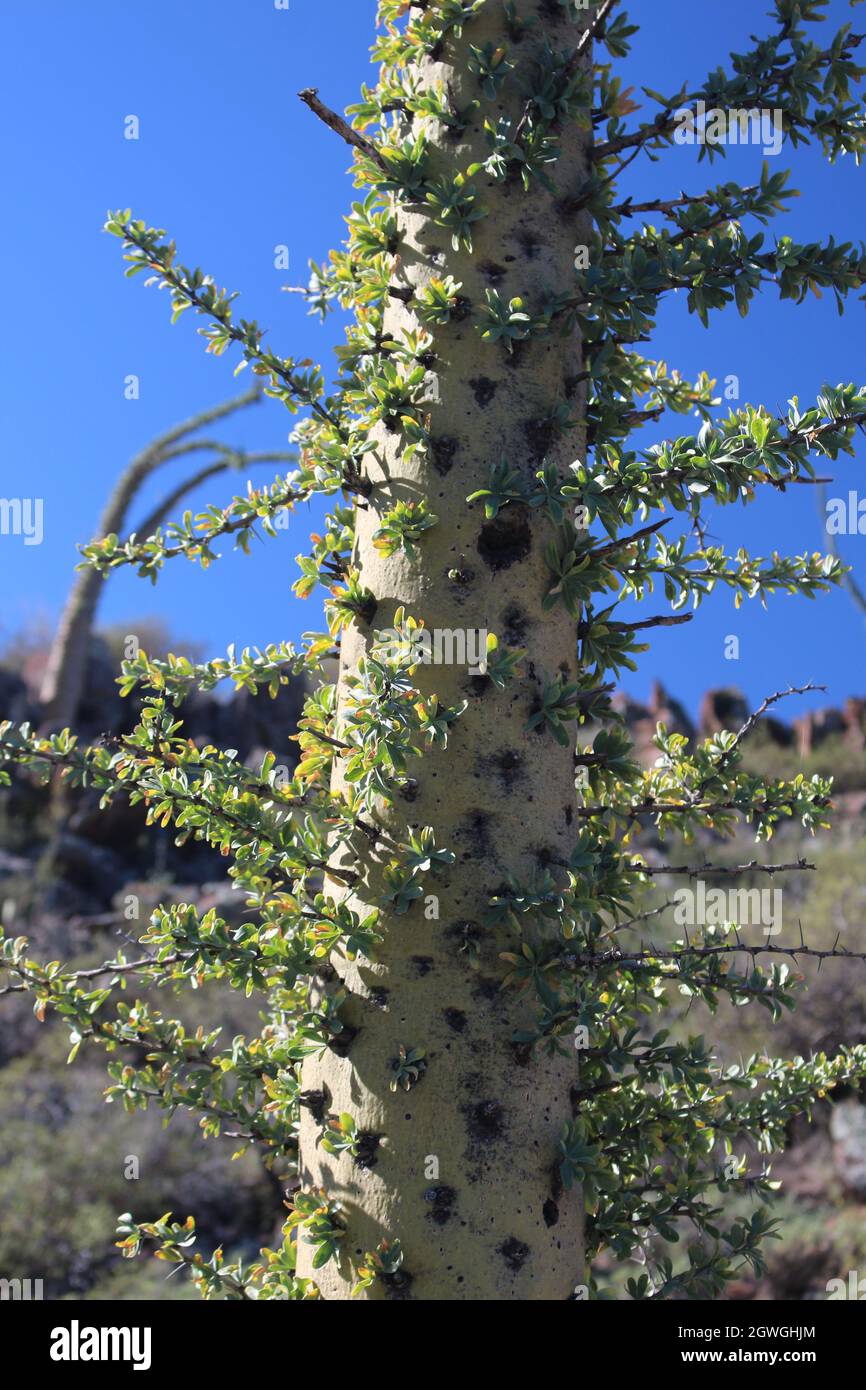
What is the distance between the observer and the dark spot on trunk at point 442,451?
273cm

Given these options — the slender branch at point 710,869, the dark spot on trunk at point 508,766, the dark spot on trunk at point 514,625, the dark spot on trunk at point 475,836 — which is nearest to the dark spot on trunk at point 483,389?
the dark spot on trunk at point 514,625

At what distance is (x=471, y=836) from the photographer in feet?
8.34

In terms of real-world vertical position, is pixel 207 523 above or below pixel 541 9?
below

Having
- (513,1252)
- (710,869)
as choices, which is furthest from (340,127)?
(513,1252)

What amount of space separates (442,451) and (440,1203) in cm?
165

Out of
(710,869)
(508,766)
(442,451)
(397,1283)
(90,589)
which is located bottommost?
(397,1283)

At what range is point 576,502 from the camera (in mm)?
2730

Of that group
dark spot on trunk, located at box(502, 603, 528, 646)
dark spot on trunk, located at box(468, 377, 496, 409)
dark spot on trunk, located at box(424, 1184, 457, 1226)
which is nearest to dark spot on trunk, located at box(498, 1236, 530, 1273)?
dark spot on trunk, located at box(424, 1184, 457, 1226)

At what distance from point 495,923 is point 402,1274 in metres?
0.72

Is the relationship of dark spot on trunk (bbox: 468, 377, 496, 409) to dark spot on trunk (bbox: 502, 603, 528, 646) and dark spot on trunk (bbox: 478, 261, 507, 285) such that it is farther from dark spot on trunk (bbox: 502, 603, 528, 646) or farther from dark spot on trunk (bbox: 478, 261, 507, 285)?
dark spot on trunk (bbox: 502, 603, 528, 646)

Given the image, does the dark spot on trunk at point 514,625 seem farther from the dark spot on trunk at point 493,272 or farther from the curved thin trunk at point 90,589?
the curved thin trunk at point 90,589

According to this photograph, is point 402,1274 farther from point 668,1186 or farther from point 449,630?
point 449,630

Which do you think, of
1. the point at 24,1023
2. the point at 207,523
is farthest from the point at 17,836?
the point at 207,523

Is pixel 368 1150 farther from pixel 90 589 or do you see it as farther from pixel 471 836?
pixel 90 589
